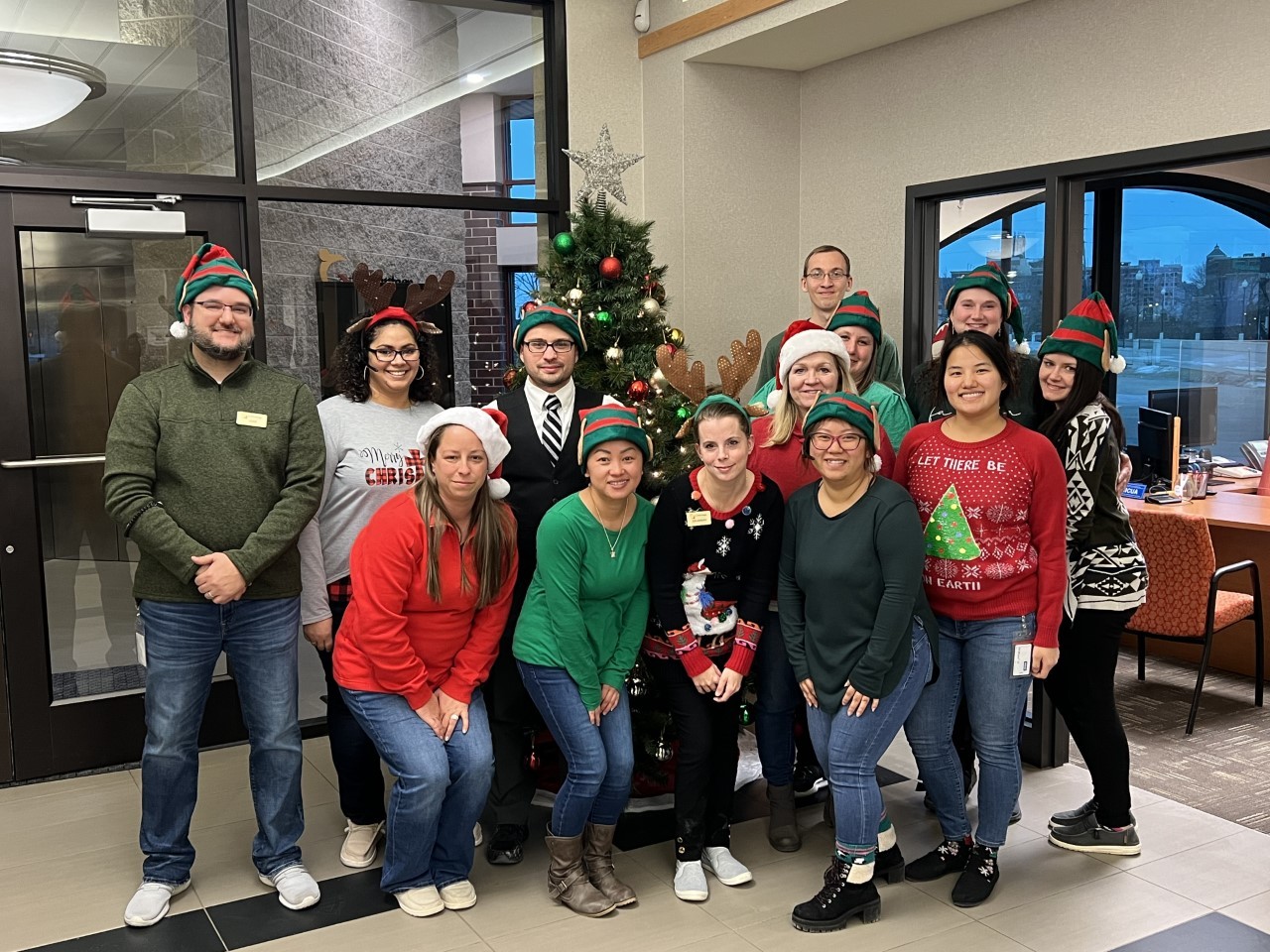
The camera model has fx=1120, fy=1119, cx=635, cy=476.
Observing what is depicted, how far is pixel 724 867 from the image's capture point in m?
3.15

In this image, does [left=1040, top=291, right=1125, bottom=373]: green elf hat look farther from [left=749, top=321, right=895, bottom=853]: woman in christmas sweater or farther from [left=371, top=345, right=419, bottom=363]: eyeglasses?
[left=371, top=345, right=419, bottom=363]: eyeglasses

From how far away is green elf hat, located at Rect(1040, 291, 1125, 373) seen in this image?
3.11 meters

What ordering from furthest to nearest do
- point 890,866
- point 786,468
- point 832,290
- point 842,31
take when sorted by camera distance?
1. point 842,31
2. point 832,290
3. point 786,468
4. point 890,866

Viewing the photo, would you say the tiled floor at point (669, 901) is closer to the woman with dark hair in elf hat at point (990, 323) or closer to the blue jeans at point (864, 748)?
the blue jeans at point (864, 748)

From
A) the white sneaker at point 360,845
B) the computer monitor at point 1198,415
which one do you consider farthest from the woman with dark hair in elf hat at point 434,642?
the computer monitor at point 1198,415

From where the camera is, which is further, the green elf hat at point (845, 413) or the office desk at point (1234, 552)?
the office desk at point (1234, 552)

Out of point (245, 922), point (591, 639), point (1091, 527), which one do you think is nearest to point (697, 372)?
point (591, 639)

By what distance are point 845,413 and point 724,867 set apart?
4.38ft

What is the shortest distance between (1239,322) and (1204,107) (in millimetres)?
4815

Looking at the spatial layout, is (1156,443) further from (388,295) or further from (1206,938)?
(388,295)

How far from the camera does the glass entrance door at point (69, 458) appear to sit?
3852 mm

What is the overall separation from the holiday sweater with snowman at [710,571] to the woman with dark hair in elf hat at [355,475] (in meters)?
0.80

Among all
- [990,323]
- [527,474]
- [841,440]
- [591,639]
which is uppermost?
[990,323]

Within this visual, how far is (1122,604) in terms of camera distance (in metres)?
3.11
